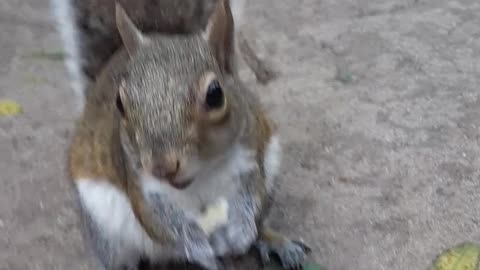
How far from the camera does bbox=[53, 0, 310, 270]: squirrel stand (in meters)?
1.23

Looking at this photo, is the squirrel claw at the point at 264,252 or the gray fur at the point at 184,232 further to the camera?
the squirrel claw at the point at 264,252

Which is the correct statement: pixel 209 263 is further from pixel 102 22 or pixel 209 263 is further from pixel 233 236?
pixel 102 22

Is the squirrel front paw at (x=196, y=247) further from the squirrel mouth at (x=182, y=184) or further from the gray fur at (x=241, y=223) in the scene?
the squirrel mouth at (x=182, y=184)

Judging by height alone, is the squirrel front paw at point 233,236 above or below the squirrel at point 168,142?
below

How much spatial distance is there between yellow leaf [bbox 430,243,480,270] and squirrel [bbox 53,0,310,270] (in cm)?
24

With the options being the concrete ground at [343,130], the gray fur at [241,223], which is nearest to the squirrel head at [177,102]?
the gray fur at [241,223]

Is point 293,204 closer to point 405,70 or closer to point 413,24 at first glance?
point 405,70

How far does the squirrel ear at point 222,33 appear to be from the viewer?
4.31 ft

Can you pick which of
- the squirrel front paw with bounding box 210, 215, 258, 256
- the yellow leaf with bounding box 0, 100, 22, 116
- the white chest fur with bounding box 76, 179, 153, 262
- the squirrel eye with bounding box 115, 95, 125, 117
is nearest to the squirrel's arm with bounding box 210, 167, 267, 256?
the squirrel front paw with bounding box 210, 215, 258, 256

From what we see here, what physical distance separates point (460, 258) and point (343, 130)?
481 millimetres

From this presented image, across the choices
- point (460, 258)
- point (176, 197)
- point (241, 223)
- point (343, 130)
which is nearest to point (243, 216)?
point (241, 223)

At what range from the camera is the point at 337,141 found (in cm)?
187

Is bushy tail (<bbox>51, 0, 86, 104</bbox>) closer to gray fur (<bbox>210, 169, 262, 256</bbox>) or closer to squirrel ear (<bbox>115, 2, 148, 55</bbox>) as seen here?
squirrel ear (<bbox>115, 2, 148, 55</bbox>)

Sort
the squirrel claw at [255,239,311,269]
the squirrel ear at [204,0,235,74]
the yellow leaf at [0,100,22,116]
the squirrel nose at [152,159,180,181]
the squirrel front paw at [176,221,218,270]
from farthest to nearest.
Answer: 1. the yellow leaf at [0,100,22,116]
2. the squirrel claw at [255,239,311,269]
3. the squirrel front paw at [176,221,218,270]
4. the squirrel ear at [204,0,235,74]
5. the squirrel nose at [152,159,180,181]
